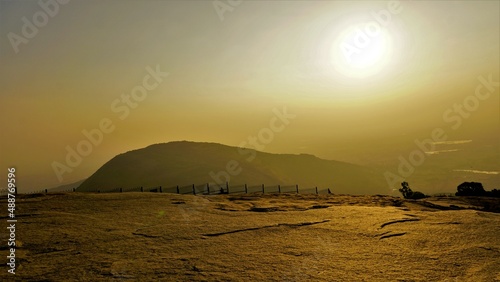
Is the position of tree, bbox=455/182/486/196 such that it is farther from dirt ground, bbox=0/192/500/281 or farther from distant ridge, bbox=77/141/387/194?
distant ridge, bbox=77/141/387/194

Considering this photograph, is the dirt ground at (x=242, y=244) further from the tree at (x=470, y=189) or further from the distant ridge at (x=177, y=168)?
the distant ridge at (x=177, y=168)

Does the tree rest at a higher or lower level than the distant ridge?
lower

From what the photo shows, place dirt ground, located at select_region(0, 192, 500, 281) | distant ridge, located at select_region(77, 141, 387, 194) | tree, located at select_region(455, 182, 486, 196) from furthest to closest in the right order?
distant ridge, located at select_region(77, 141, 387, 194)
tree, located at select_region(455, 182, 486, 196)
dirt ground, located at select_region(0, 192, 500, 281)

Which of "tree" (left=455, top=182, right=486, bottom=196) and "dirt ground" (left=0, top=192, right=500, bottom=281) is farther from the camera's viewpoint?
"tree" (left=455, top=182, right=486, bottom=196)

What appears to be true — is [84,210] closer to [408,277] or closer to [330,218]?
[330,218]

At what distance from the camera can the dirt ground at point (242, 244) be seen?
5195 mm

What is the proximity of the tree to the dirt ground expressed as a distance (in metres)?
18.0

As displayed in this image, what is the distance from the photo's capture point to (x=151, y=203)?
1109 centimetres

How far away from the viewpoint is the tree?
2510 centimetres

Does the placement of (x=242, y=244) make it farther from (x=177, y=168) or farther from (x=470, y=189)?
(x=177, y=168)

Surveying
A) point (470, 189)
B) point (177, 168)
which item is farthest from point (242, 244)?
point (177, 168)

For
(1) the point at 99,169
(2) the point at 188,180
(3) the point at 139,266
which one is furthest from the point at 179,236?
(1) the point at 99,169

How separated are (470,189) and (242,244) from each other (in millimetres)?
25346

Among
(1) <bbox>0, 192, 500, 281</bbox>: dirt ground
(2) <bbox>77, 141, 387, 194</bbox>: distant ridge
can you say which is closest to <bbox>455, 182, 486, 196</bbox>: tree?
(1) <bbox>0, 192, 500, 281</bbox>: dirt ground
